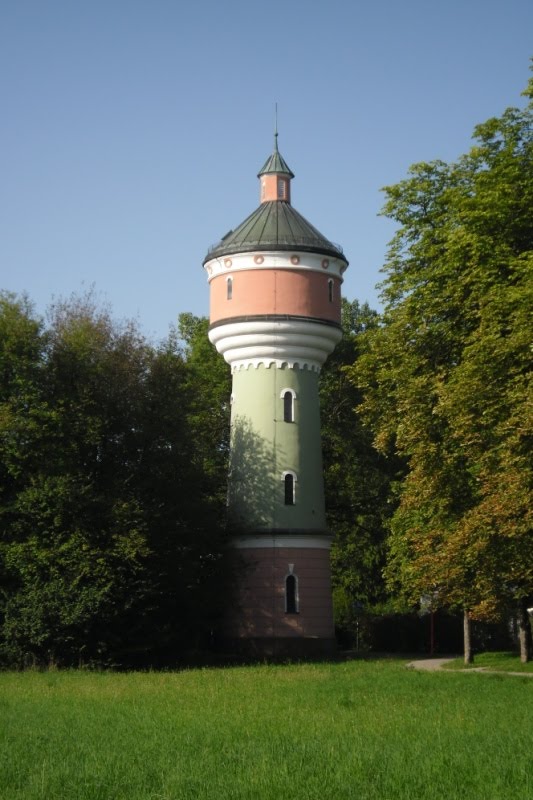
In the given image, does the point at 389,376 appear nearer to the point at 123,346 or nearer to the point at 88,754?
the point at 123,346

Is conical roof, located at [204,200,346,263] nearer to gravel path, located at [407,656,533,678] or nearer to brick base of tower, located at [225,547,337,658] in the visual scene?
brick base of tower, located at [225,547,337,658]

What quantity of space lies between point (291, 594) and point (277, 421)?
5850mm

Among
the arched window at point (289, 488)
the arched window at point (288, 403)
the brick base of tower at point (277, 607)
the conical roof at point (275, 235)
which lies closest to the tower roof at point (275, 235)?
the conical roof at point (275, 235)

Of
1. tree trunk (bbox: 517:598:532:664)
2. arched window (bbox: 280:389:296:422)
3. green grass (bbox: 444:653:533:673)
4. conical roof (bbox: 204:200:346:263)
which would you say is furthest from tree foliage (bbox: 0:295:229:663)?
tree trunk (bbox: 517:598:532:664)

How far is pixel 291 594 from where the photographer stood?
39.2 m

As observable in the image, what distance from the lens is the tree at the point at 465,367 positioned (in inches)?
984

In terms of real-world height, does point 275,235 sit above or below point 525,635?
above

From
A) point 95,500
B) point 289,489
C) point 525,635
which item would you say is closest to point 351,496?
point 289,489

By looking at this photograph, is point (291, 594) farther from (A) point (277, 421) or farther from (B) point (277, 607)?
(A) point (277, 421)

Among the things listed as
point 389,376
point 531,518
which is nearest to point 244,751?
point 531,518

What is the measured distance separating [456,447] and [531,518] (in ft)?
14.2

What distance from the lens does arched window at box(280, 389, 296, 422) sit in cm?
4009

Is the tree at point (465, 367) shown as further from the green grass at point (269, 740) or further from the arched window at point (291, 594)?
the arched window at point (291, 594)

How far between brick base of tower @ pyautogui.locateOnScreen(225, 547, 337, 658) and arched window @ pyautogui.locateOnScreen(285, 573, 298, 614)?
0.03m
